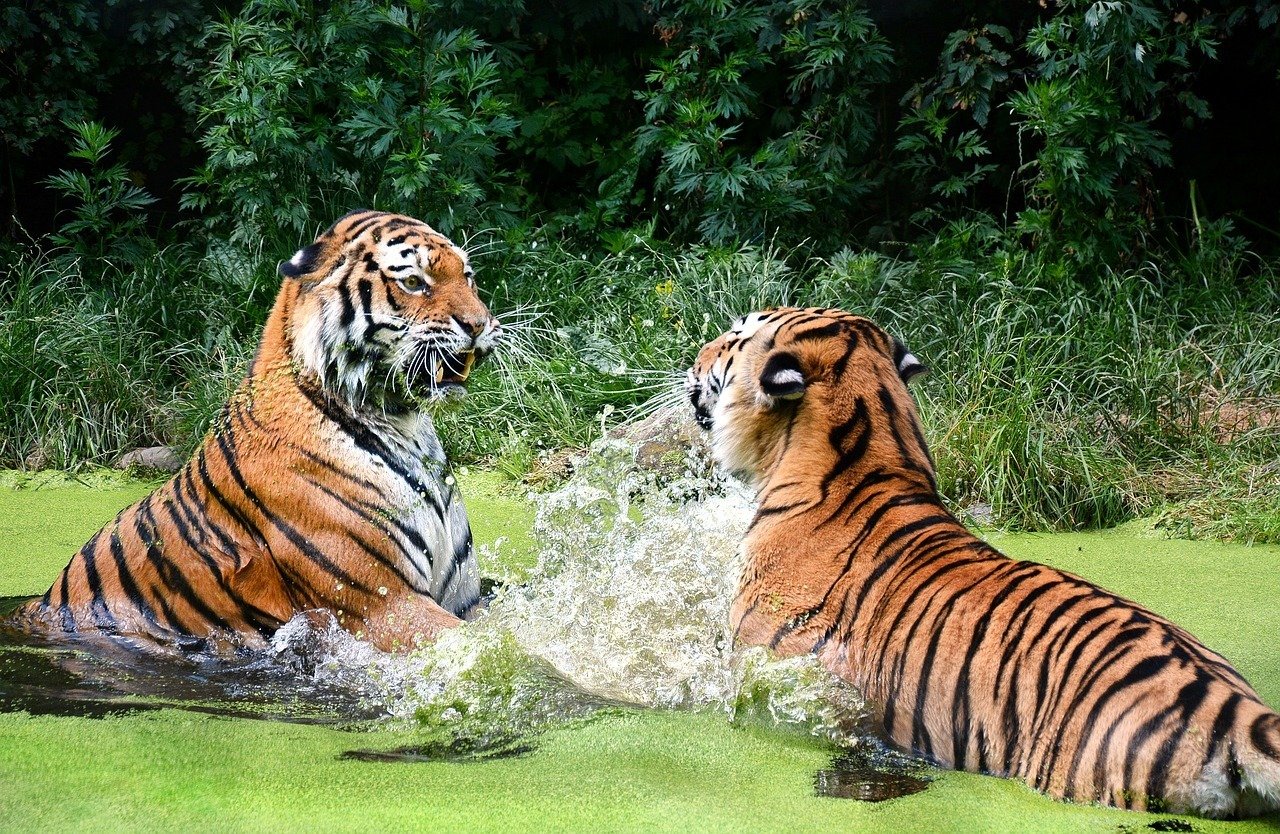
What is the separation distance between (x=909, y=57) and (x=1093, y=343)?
3.31m

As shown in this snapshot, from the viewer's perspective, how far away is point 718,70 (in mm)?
7465

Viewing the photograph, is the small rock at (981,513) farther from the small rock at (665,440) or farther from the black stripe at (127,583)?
the black stripe at (127,583)

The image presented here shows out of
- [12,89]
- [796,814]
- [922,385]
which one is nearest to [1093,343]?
[922,385]

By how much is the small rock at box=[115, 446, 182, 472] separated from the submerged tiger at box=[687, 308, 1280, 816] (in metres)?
3.63

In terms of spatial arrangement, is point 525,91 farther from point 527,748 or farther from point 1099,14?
point 527,748

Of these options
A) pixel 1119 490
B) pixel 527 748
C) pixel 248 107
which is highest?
pixel 248 107

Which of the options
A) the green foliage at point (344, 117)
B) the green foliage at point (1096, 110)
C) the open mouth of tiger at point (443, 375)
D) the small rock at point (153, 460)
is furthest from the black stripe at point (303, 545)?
the green foliage at point (1096, 110)

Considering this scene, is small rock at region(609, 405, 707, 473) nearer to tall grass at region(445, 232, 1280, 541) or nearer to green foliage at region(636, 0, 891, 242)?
tall grass at region(445, 232, 1280, 541)

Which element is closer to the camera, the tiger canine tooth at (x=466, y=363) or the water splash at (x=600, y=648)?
the water splash at (x=600, y=648)

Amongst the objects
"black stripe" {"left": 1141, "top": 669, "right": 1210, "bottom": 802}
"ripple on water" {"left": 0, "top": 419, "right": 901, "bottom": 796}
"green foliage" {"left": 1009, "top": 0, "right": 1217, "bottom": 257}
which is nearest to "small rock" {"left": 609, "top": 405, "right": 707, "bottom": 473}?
"ripple on water" {"left": 0, "top": 419, "right": 901, "bottom": 796}

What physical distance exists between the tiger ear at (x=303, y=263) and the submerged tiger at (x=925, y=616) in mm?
1158

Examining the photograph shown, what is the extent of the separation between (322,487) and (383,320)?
51 centimetres

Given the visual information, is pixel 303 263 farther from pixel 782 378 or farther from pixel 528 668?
pixel 782 378

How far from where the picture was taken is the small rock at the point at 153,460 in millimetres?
6270
